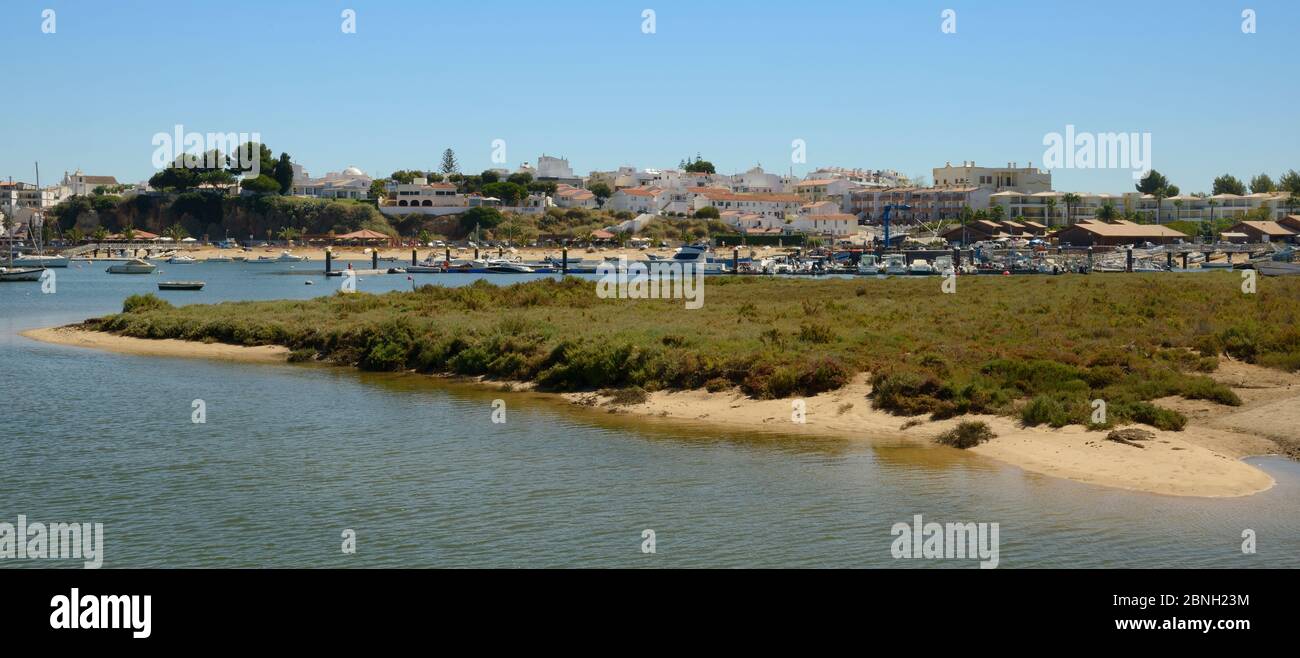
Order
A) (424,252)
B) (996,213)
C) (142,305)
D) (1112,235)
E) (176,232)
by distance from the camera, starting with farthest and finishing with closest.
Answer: (176,232), (996,213), (424,252), (1112,235), (142,305)

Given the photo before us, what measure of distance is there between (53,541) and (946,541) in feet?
42.9

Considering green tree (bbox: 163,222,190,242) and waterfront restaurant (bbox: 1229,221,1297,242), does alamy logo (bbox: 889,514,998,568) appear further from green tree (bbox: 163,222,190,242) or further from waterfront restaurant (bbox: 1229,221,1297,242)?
green tree (bbox: 163,222,190,242)

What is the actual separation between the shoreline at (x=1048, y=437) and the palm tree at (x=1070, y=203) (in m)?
170

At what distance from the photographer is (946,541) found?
55.2 feet

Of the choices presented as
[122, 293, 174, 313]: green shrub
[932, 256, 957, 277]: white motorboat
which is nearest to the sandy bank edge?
[122, 293, 174, 313]: green shrub

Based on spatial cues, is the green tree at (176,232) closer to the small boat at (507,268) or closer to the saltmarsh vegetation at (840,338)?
the small boat at (507,268)

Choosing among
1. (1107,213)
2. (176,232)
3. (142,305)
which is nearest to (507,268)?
(142,305)

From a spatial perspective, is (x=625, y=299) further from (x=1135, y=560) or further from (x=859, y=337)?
(x=1135, y=560)

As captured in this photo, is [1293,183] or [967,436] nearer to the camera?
[967,436]

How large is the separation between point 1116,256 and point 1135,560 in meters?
117

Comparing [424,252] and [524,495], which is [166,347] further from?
[424,252]

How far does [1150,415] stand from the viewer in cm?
2381

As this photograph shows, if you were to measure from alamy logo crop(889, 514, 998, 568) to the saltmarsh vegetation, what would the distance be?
765 centimetres

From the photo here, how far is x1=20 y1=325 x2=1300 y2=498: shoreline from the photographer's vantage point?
20.5 m
